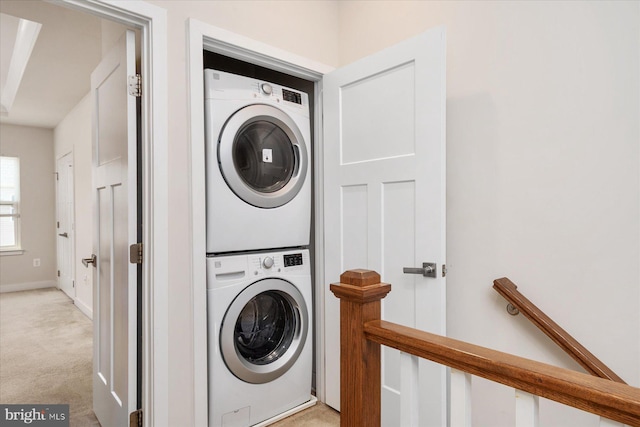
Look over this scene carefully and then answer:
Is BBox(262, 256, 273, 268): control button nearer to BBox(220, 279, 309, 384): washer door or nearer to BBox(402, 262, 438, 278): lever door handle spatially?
BBox(220, 279, 309, 384): washer door

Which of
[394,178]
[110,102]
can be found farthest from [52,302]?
[394,178]

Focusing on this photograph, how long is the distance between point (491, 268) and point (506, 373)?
1.08 metres

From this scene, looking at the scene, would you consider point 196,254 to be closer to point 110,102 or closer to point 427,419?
point 110,102

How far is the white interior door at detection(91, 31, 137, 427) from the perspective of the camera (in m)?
1.63

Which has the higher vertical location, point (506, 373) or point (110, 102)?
point (110, 102)

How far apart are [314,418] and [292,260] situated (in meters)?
0.89

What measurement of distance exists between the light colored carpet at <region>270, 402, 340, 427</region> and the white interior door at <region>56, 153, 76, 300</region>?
4124 mm

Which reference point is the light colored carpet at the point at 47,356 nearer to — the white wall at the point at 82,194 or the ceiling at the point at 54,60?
the white wall at the point at 82,194

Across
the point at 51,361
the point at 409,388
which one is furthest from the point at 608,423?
the point at 51,361

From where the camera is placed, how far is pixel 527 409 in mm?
696

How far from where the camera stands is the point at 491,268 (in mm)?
1692

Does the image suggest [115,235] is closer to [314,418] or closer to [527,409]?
[314,418]

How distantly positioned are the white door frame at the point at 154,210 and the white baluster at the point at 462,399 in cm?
126

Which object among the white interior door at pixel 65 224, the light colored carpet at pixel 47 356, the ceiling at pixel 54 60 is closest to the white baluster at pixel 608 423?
the light colored carpet at pixel 47 356
